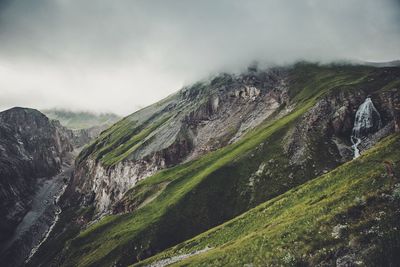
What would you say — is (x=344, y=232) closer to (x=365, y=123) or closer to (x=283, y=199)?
(x=283, y=199)

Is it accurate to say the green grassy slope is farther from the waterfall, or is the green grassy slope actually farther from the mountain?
the waterfall

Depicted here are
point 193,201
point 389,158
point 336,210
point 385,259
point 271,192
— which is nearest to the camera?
point 385,259

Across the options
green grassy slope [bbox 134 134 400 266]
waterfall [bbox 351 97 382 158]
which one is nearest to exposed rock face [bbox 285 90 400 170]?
waterfall [bbox 351 97 382 158]

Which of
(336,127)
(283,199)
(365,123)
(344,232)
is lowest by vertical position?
(283,199)

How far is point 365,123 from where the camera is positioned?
129 meters

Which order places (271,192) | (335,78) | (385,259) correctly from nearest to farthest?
(385,259) < (271,192) < (335,78)

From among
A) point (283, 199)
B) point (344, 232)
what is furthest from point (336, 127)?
point (344, 232)

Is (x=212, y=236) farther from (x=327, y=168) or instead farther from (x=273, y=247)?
(x=327, y=168)

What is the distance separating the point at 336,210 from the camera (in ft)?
142

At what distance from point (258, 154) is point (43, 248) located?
427 feet

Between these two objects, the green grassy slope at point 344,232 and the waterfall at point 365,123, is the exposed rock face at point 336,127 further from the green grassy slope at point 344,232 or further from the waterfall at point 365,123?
the green grassy slope at point 344,232

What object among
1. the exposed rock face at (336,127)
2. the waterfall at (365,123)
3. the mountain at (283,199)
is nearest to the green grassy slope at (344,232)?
the mountain at (283,199)

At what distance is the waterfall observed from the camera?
411ft

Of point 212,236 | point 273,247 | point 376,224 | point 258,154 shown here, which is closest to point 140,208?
point 258,154
